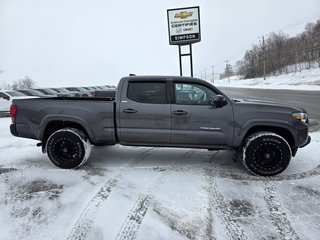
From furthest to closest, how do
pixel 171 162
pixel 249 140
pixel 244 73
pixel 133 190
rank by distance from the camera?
pixel 244 73, pixel 171 162, pixel 249 140, pixel 133 190

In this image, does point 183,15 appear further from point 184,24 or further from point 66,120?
point 66,120

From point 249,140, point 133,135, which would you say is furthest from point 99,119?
point 249,140

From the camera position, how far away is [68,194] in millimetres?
3791

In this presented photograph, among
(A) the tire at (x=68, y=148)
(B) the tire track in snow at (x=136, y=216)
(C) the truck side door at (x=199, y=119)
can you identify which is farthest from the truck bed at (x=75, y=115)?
(B) the tire track in snow at (x=136, y=216)

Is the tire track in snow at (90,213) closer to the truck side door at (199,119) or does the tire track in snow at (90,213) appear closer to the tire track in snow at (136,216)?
the tire track in snow at (136,216)

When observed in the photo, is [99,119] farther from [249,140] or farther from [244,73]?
[244,73]

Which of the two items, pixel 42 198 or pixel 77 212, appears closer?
pixel 77 212

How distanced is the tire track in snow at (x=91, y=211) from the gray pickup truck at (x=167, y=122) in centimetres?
91

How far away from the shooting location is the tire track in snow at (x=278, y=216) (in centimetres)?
280

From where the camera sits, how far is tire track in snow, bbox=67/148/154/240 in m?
2.86

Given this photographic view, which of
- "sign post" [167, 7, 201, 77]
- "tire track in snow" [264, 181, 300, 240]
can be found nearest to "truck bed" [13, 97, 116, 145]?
"tire track in snow" [264, 181, 300, 240]

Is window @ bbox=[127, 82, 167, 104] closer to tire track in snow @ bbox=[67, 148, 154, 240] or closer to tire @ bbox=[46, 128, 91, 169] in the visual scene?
tire @ bbox=[46, 128, 91, 169]

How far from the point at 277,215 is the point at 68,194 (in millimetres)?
2962

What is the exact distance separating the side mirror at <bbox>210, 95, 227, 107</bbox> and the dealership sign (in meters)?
9.65
